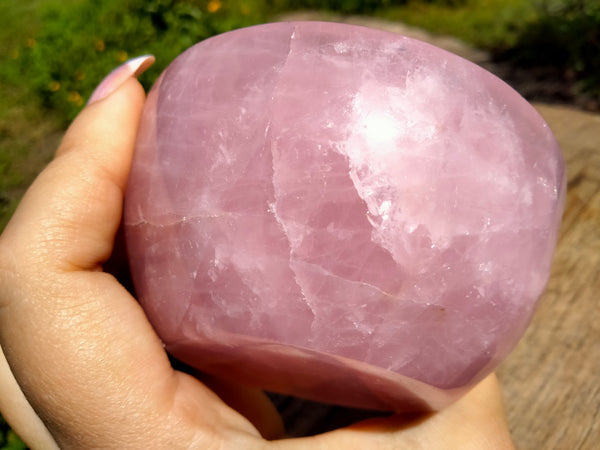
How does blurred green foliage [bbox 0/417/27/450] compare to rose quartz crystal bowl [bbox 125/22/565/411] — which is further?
blurred green foliage [bbox 0/417/27/450]

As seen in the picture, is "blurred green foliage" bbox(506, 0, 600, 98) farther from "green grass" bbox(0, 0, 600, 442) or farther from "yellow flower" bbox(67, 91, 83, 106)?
"yellow flower" bbox(67, 91, 83, 106)

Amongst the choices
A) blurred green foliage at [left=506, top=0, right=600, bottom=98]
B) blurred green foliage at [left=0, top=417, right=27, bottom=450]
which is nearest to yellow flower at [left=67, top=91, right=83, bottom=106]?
blurred green foliage at [left=0, top=417, right=27, bottom=450]

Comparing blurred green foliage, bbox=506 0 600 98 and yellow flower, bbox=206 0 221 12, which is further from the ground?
yellow flower, bbox=206 0 221 12

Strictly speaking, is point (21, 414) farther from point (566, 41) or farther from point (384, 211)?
point (566, 41)

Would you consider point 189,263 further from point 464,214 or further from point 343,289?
point 464,214

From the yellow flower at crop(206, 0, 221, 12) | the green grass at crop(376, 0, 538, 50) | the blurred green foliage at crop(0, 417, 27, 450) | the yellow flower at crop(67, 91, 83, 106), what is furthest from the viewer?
the green grass at crop(376, 0, 538, 50)

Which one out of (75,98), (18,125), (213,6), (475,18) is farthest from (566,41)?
(18,125)

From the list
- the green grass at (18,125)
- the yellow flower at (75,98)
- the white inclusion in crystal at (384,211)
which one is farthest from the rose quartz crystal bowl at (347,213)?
the yellow flower at (75,98)

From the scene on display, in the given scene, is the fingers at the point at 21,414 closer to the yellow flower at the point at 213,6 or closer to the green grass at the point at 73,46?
the green grass at the point at 73,46

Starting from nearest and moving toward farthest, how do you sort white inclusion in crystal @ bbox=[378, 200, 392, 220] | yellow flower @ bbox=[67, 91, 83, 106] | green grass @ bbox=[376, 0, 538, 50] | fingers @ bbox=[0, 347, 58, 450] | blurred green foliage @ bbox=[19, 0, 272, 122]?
white inclusion in crystal @ bbox=[378, 200, 392, 220], fingers @ bbox=[0, 347, 58, 450], yellow flower @ bbox=[67, 91, 83, 106], blurred green foliage @ bbox=[19, 0, 272, 122], green grass @ bbox=[376, 0, 538, 50]

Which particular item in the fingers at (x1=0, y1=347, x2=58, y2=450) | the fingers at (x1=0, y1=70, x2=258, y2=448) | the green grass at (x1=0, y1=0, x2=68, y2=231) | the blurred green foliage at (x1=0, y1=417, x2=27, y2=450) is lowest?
the blurred green foliage at (x1=0, y1=417, x2=27, y2=450)
